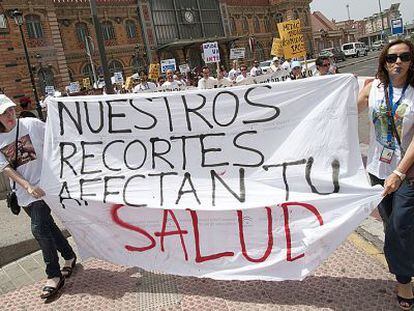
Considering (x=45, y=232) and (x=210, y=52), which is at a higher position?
(x=210, y=52)

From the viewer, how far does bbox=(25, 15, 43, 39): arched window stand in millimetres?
30453

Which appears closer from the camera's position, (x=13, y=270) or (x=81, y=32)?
(x=13, y=270)

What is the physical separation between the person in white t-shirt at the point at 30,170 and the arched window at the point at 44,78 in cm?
2987

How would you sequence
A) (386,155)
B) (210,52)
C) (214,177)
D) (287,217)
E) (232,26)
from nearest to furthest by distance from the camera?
(386,155), (287,217), (214,177), (210,52), (232,26)

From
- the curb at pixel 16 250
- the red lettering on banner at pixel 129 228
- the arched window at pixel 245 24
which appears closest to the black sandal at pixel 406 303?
the red lettering on banner at pixel 129 228

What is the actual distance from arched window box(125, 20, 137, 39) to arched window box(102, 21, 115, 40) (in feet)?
4.90

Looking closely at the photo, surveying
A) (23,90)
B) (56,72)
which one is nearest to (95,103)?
(23,90)

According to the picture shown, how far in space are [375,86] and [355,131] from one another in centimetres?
31

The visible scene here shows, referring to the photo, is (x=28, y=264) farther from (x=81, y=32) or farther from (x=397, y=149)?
(x=81, y=32)

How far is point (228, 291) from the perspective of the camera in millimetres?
3184

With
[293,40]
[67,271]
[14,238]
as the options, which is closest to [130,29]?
[293,40]

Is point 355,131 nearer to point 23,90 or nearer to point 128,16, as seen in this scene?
point 23,90

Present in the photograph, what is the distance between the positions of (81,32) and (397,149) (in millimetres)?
35992

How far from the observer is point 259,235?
292 cm
